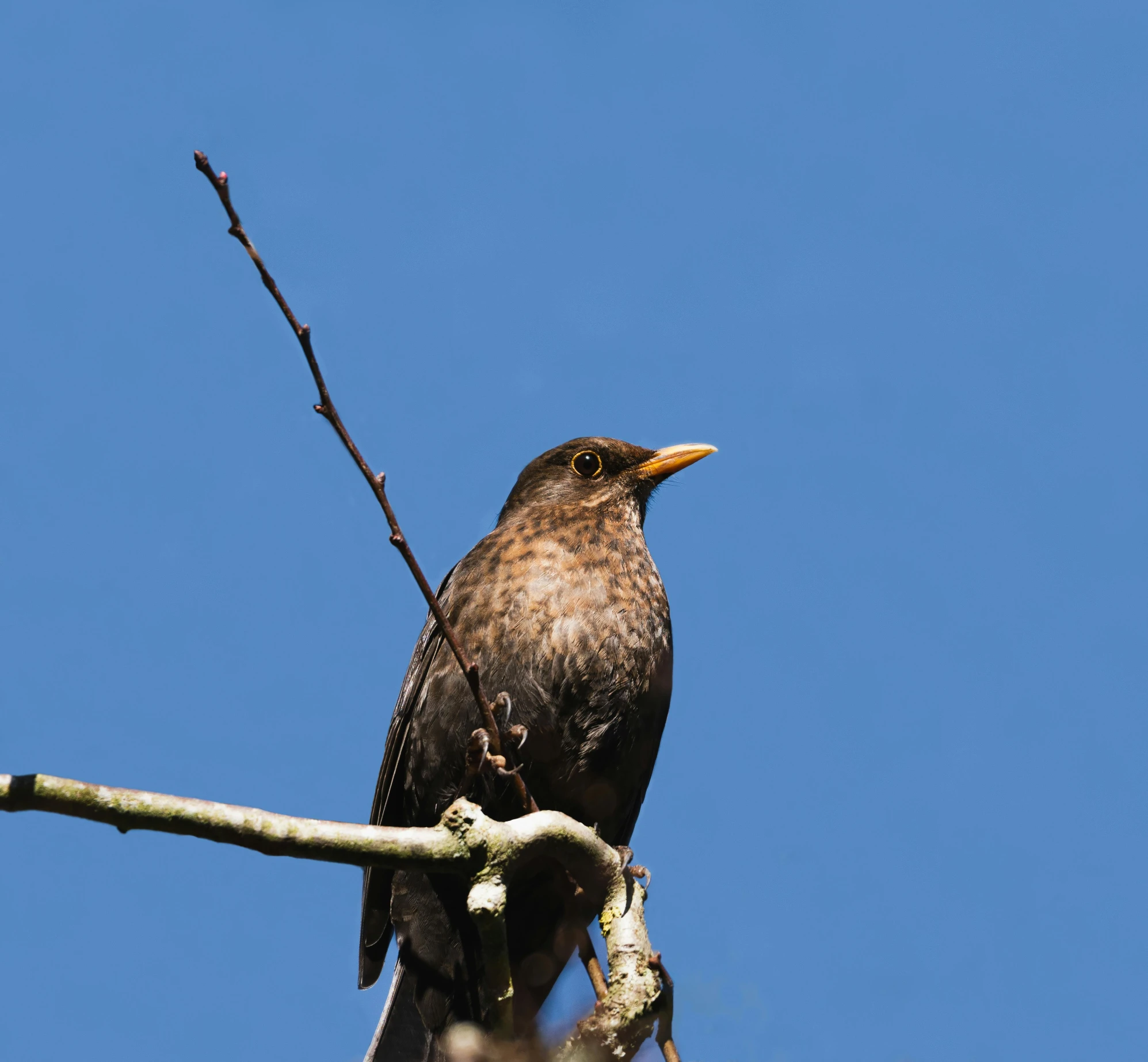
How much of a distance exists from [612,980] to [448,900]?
5.06ft

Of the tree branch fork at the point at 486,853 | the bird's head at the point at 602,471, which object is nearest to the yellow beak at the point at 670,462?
the bird's head at the point at 602,471

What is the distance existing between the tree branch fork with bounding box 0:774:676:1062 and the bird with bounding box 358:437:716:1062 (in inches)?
29.8

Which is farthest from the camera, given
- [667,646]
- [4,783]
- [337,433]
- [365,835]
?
[667,646]

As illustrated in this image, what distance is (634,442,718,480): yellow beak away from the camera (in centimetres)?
646

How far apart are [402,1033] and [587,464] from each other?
2.89 m

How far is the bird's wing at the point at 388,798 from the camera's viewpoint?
546cm

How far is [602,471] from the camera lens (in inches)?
253

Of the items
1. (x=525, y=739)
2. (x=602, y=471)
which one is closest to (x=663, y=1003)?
(x=525, y=739)

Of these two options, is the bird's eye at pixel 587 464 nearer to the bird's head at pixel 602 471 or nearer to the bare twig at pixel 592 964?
the bird's head at pixel 602 471

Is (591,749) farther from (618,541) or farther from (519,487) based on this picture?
(519,487)

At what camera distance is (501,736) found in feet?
13.3

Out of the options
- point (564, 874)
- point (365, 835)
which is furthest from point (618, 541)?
point (365, 835)

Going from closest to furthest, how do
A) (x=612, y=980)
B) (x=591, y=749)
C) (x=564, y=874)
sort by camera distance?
(x=612, y=980), (x=564, y=874), (x=591, y=749)

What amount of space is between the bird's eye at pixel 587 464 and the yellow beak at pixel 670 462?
204 millimetres
